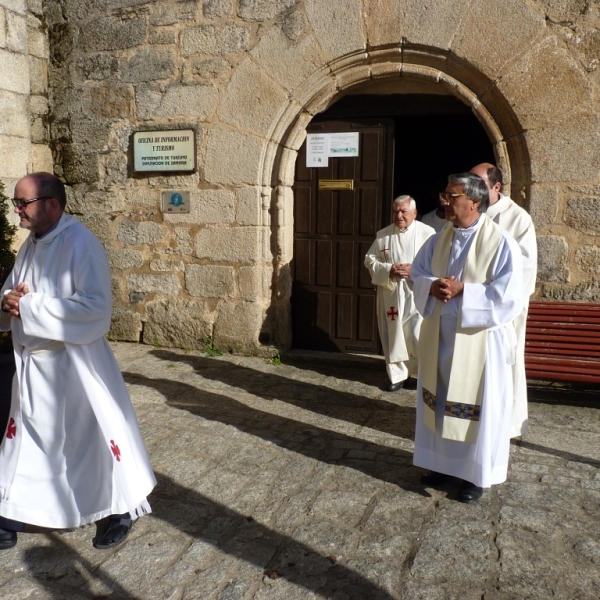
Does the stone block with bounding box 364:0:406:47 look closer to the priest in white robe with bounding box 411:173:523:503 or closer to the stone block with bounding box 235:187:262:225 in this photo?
the stone block with bounding box 235:187:262:225

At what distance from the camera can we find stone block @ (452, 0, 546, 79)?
484cm

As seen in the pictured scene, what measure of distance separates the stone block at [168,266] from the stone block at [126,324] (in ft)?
1.68

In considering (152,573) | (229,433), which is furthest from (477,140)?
(152,573)

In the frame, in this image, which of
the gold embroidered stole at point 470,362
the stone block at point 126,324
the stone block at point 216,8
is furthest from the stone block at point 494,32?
the stone block at point 126,324

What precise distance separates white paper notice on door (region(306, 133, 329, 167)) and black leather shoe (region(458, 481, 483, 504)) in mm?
3594

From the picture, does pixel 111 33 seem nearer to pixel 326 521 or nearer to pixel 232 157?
pixel 232 157

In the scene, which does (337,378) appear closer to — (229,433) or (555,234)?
(229,433)

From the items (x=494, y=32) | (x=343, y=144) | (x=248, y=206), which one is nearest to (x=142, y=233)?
(x=248, y=206)

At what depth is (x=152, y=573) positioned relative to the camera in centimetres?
254

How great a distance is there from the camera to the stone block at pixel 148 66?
5867mm

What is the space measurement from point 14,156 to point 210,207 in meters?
2.00

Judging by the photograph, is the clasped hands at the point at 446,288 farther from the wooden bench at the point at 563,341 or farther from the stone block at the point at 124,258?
the stone block at the point at 124,258

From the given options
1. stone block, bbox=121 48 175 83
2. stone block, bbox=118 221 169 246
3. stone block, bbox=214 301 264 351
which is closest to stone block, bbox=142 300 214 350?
stone block, bbox=214 301 264 351

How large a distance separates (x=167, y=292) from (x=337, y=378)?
1.89m
